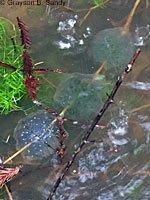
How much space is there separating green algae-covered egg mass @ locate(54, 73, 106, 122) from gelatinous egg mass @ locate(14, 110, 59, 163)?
126mm

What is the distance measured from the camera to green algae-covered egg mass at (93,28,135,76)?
→ 6.10ft

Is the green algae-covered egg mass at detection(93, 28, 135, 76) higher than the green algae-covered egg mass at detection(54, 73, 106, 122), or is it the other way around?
the green algae-covered egg mass at detection(93, 28, 135, 76)

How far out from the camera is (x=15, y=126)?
1838mm

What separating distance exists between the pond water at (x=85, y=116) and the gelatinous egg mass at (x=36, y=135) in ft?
0.07

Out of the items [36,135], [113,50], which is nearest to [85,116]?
[36,135]

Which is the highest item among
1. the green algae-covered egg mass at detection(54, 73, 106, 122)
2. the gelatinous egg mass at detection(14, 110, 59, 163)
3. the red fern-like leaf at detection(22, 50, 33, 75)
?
the red fern-like leaf at detection(22, 50, 33, 75)

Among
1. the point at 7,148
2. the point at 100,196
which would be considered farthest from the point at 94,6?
the point at 100,196

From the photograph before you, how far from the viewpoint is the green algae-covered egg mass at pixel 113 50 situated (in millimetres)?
1858

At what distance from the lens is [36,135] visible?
5.94 feet

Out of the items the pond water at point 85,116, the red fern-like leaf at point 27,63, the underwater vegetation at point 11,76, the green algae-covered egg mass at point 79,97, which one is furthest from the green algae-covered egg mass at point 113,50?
the red fern-like leaf at point 27,63

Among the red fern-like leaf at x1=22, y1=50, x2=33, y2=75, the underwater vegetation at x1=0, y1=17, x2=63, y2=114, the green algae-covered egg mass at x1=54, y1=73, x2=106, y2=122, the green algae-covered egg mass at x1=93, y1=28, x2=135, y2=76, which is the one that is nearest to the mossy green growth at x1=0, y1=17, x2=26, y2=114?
the underwater vegetation at x1=0, y1=17, x2=63, y2=114

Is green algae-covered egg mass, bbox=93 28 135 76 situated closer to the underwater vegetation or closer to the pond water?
the pond water

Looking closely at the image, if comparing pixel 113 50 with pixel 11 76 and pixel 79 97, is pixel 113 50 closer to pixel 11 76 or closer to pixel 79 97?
pixel 79 97

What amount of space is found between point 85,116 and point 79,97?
0.13 m
